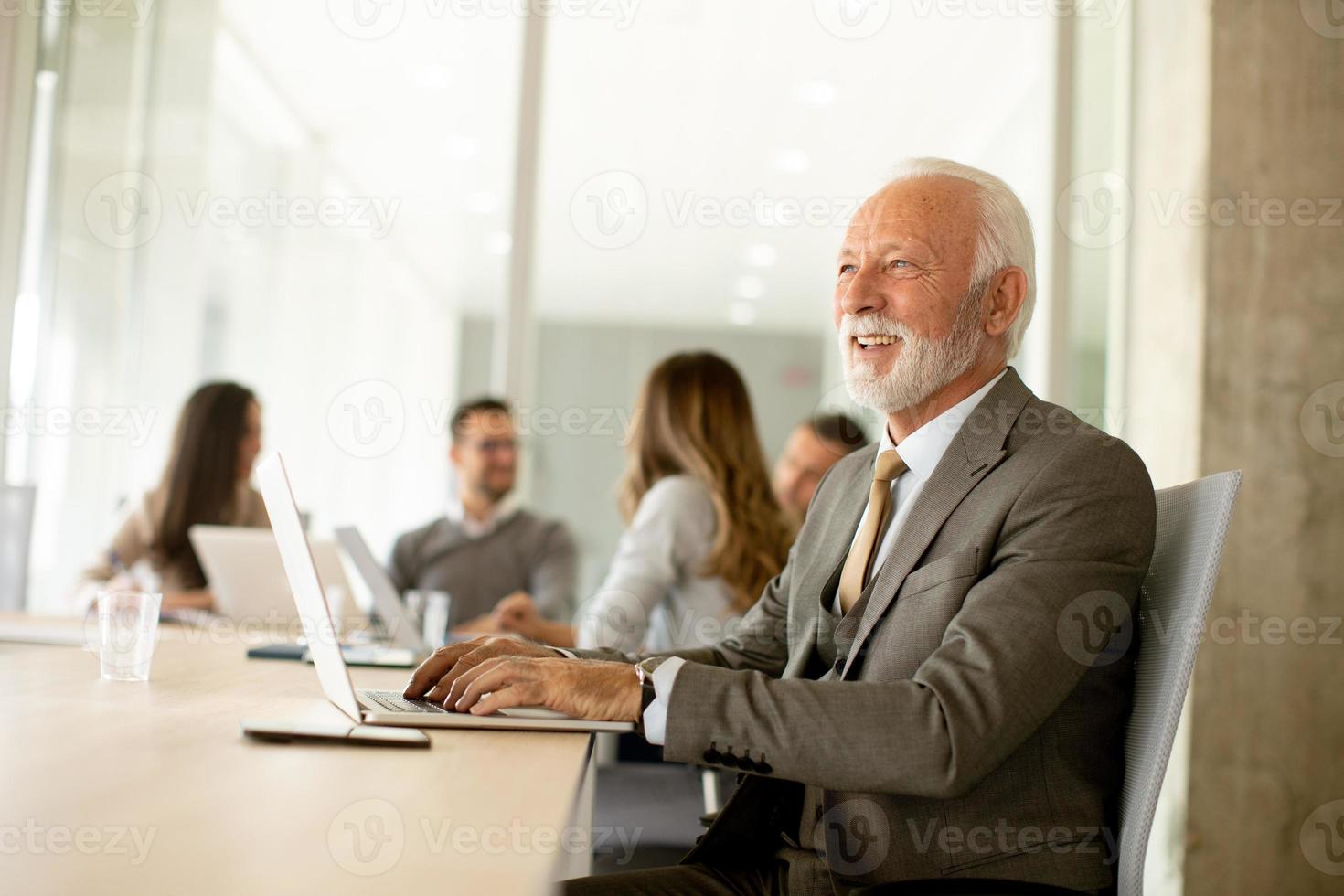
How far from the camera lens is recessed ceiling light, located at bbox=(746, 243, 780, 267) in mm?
4688

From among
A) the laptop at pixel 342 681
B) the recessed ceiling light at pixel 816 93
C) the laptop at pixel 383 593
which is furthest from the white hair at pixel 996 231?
the recessed ceiling light at pixel 816 93

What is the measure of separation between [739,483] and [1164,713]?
1.77 meters

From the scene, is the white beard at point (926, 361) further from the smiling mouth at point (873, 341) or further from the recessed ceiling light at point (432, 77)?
the recessed ceiling light at point (432, 77)

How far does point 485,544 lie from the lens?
13.5ft

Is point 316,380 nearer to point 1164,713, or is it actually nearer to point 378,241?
point 378,241

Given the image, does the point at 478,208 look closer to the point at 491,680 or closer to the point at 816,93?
the point at 816,93

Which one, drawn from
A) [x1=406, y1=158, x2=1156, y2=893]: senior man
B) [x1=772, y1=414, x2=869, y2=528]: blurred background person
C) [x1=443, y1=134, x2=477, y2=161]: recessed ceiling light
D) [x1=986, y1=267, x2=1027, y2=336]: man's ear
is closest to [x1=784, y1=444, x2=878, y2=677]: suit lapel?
[x1=406, y1=158, x2=1156, y2=893]: senior man

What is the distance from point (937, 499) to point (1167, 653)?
12.5 inches

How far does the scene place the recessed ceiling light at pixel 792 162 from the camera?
4.61 meters

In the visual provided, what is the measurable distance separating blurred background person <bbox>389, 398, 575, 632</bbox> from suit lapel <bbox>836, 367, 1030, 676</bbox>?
268 cm

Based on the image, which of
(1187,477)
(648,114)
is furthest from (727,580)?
(648,114)

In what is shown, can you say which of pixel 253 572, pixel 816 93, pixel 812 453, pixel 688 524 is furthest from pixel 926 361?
pixel 816 93

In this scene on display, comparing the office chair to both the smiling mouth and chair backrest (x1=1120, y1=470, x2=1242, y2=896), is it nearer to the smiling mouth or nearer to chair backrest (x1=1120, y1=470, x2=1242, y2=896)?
chair backrest (x1=1120, y1=470, x2=1242, y2=896)

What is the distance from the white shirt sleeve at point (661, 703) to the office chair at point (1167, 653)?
1.71 feet
